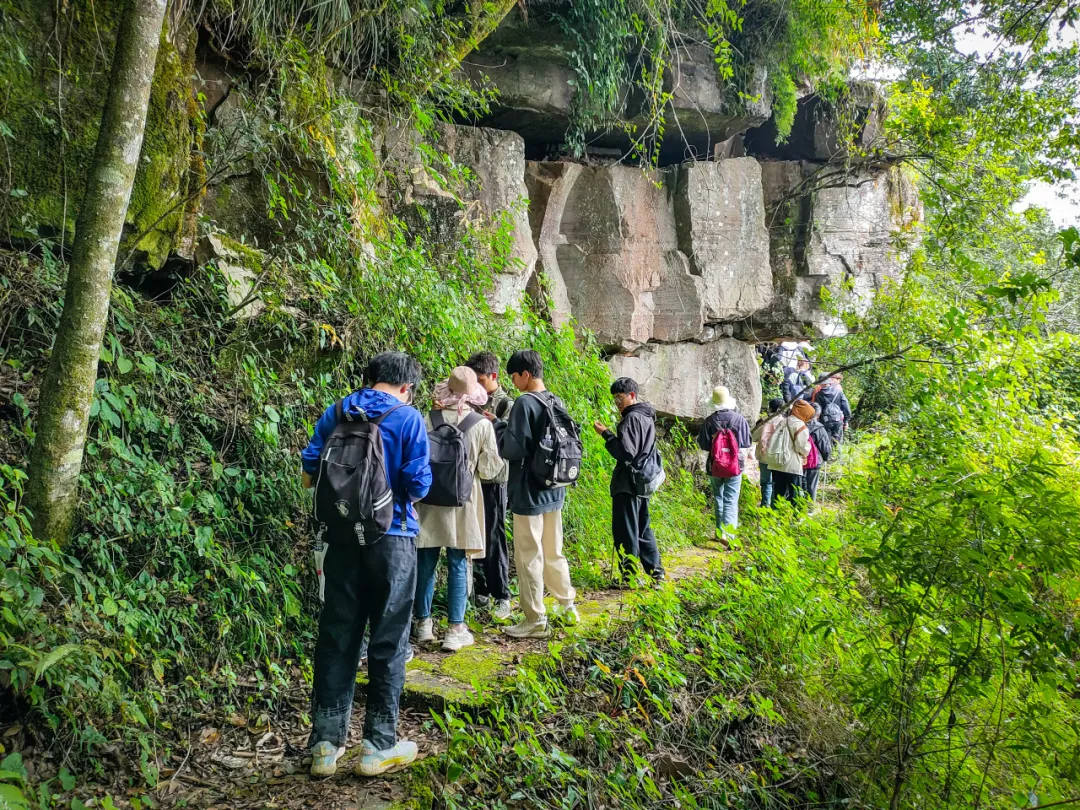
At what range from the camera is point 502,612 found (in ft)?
16.0

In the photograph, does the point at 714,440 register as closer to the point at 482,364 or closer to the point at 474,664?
the point at 482,364

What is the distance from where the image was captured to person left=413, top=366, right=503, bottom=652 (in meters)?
4.23

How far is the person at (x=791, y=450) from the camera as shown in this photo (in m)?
7.50

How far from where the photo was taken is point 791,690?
419 cm

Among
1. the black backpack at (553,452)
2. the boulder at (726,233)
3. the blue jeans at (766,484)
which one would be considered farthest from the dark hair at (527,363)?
the boulder at (726,233)

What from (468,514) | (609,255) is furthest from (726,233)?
(468,514)

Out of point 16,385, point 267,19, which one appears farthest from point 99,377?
point 267,19

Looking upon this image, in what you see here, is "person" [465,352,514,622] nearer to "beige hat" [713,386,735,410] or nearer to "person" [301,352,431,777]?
"person" [301,352,431,777]

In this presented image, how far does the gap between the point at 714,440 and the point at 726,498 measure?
73 centimetres

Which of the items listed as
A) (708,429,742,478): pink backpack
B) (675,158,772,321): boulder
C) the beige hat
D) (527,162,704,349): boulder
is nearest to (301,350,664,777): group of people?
(708,429,742,478): pink backpack

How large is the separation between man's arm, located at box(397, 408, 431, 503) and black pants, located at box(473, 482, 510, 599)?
1594 millimetres

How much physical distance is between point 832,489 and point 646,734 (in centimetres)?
806

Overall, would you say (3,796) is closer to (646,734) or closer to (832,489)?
(646,734)

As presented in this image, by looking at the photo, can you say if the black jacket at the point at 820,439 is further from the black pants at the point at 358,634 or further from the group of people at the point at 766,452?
the black pants at the point at 358,634
